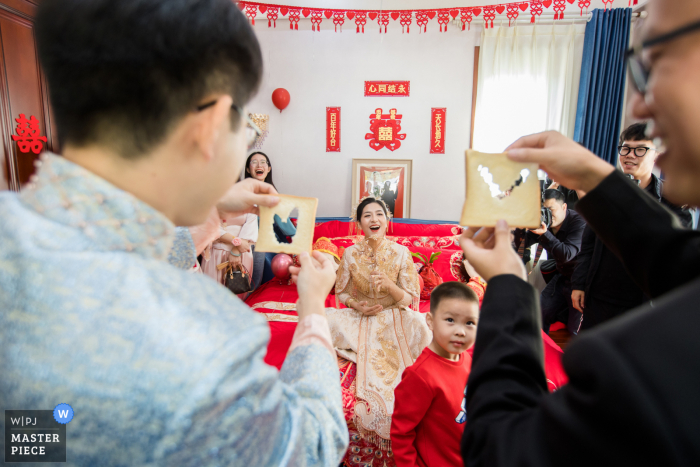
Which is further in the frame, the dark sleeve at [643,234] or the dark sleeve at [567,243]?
the dark sleeve at [567,243]

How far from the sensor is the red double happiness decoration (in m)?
4.15

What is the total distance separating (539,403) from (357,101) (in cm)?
488

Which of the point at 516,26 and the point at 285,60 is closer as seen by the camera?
the point at 516,26

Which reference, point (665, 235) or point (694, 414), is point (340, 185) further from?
point (694, 414)

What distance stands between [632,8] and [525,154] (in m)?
5.04

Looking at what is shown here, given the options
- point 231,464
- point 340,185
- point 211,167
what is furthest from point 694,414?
point 340,185

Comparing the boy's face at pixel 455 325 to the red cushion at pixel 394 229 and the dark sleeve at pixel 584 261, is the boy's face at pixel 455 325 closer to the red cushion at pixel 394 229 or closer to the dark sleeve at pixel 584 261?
the dark sleeve at pixel 584 261

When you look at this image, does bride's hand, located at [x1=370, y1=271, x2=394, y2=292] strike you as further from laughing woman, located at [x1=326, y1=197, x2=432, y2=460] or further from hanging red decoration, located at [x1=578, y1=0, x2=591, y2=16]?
hanging red decoration, located at [x1=578, y1=0, x2=591, y2=16]

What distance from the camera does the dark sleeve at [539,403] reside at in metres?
0.35

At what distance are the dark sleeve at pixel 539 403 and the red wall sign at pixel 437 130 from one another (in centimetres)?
448

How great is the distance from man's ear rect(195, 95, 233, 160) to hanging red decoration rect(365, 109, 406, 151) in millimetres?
4502

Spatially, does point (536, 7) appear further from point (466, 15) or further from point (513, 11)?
point (466, 15)

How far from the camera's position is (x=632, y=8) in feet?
13.7

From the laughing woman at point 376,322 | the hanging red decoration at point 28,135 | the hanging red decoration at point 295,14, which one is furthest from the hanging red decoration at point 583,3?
the hanging red decoration at point 28,135
